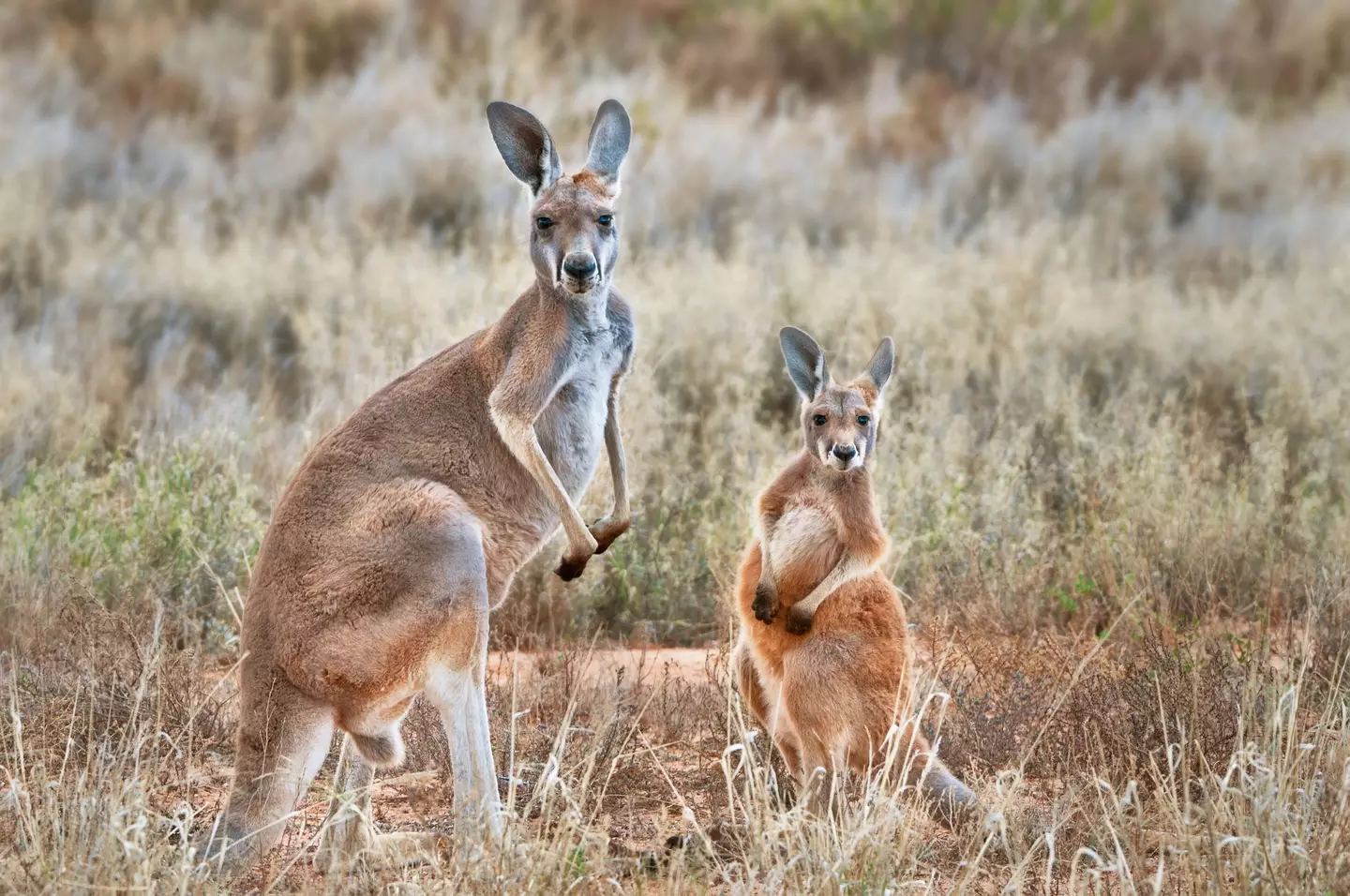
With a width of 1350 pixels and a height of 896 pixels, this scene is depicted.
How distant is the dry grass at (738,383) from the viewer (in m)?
4.63

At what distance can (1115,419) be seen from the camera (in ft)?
29.5

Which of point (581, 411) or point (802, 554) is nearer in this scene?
point (581, 411)

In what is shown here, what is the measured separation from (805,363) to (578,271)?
1.22 m

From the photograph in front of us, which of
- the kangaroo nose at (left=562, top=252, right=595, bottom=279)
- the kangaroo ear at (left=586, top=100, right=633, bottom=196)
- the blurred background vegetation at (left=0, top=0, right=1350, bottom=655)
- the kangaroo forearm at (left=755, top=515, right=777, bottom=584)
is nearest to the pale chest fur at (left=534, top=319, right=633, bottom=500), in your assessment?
the kangaroo nose at (left=562, top=252, right=595, bottom=279)

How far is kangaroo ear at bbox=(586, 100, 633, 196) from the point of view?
521 centimetres

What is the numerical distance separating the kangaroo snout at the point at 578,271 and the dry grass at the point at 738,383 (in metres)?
1.22

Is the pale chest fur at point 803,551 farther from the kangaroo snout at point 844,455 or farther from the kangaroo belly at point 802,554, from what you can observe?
the kangaroo snout at point 844,455

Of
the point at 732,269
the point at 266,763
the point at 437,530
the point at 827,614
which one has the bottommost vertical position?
the point at 266,763

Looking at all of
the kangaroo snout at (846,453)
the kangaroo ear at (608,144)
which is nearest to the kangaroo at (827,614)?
the kangaroo snout at (846,453)

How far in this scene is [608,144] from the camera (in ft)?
17.2

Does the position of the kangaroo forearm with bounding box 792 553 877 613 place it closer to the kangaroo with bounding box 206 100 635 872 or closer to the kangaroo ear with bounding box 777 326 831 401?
the kangaroo with bounding box 206 100 635 872

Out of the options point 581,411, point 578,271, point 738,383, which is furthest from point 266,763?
point 738,383

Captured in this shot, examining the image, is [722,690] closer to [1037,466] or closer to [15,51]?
[1037,466]

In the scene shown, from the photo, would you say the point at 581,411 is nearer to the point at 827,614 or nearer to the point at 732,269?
the point at 827,614
